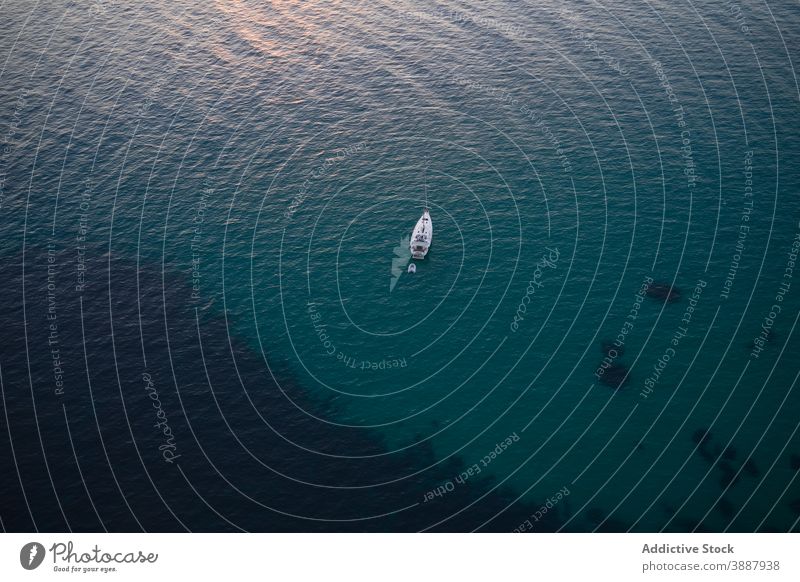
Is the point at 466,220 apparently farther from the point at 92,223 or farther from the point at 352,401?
the point at 92,223

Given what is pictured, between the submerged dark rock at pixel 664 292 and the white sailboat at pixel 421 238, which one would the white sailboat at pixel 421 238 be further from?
the submerged dark rock at pixel 664 292

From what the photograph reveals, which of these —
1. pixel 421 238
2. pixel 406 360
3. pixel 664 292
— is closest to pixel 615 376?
pixel 664 292

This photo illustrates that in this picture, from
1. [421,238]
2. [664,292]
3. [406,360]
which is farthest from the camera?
[421,238]

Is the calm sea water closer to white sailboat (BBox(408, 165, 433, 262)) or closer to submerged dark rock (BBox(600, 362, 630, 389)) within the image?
submerged dark rock (BBox(600, 362, 630, 389))

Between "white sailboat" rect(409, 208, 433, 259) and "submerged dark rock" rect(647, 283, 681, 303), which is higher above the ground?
"submerged dark rock" rect(647, 283, 681, 303)

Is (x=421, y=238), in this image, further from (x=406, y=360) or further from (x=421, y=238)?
(x=406, y=360)

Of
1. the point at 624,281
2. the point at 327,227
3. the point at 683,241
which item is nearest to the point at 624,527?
the point at 624,281

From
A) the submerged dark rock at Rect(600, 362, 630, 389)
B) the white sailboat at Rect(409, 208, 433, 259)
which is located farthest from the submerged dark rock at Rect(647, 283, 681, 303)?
the white sailboat at Rect(409, 208, 433, 259)
